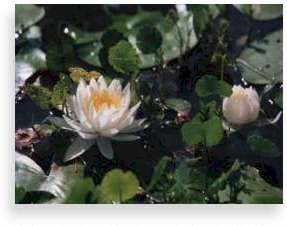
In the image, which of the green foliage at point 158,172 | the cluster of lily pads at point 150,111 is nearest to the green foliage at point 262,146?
the cluster of lily pads at point 150,111

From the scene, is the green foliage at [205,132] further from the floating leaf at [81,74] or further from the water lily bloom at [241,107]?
the floating leaf at [81,74]

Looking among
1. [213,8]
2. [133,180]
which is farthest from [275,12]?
[133,180]

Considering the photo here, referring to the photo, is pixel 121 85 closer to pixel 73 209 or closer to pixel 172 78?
pixel 172 78

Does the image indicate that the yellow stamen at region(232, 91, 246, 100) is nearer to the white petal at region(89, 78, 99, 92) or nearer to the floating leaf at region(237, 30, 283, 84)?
the floating leaf at region(237, 30, 283, 84)

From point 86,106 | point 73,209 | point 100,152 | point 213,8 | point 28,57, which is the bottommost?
point 73,209

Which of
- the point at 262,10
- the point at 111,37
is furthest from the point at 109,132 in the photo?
the point at 262,10

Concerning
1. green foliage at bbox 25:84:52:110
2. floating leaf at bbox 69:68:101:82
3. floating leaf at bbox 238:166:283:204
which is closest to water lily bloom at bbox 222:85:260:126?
floating leaf at bbox 238:166:283:204

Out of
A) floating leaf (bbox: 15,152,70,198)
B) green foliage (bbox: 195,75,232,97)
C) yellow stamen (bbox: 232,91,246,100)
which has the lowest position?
floating leaf (bbox: 15,152,70,198)
